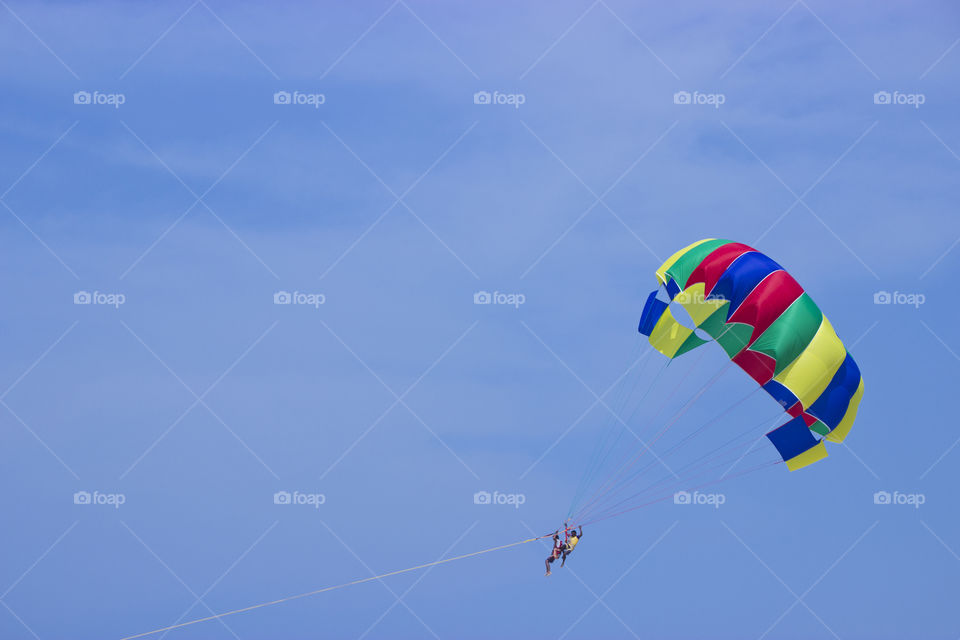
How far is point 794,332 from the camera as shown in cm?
3041

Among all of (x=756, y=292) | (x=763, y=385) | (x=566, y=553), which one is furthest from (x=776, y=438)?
(x=566, y=553)

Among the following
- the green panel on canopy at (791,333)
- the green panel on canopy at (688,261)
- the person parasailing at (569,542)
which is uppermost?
the green panel on canopy at (688,261)

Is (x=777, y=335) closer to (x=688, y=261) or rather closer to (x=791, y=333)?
(x=791, y=333)

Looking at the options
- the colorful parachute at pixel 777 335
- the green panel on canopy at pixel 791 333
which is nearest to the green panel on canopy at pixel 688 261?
the colorful parachute at pixel 777 335

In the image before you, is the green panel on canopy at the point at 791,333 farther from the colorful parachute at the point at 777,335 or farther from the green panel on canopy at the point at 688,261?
the green panel on canopy at the point at 688,261

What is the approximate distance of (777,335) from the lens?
30.5 metres

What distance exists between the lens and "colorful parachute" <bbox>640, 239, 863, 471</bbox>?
30438 mm

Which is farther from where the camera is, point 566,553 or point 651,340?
point 651,340

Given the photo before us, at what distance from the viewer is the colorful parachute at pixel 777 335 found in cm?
3044

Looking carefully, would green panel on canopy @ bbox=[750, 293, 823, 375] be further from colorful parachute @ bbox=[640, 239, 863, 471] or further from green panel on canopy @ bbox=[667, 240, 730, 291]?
green panel on canopy @ bbox=[667, 240, 730, 291]

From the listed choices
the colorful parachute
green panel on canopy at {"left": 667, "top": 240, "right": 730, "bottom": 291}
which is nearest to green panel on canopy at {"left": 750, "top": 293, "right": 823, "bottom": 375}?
the colorful parachute

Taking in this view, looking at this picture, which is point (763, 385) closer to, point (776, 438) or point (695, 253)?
point (776, 438)

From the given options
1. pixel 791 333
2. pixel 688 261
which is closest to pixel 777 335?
pixel 791 333

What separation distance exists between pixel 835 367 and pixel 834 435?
164 cm
